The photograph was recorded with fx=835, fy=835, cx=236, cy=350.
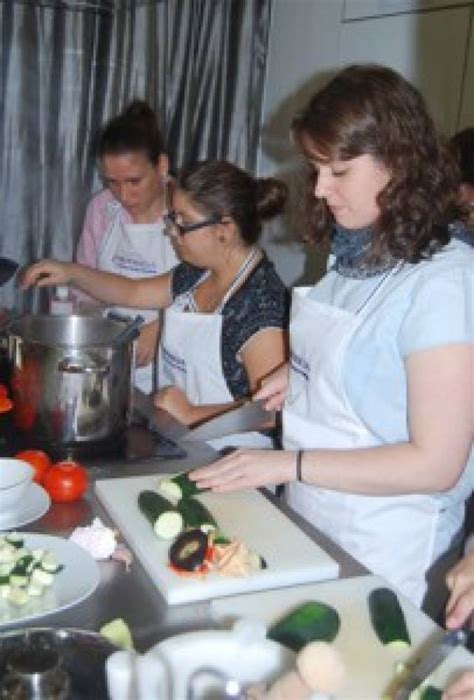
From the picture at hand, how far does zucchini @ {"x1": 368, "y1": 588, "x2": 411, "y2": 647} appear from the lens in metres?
0.82

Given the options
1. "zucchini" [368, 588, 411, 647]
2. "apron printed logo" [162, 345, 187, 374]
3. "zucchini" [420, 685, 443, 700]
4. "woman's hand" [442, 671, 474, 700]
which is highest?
"woman's hand" [442, 671, 474, 700]

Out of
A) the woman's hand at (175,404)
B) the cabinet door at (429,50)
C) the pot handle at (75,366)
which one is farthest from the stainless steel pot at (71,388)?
the cabinet door at (429,50)

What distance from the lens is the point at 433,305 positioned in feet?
3.53

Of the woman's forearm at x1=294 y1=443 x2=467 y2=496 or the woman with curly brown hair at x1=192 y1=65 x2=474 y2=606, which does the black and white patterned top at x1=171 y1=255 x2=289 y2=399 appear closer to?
the woman with curly brown hair at x1=192 y1=65 x2=474 y2=606

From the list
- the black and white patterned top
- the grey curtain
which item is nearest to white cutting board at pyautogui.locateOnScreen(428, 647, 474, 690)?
the black and white patterned top

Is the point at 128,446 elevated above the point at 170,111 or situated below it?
below

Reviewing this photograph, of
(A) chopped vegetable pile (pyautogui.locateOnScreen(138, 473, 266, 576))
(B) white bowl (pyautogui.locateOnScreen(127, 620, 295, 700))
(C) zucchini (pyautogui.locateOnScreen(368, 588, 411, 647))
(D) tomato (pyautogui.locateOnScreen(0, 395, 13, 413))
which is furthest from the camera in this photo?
(D) tomato (pyautogui.locateOnScreen(0, 395, 13, 413))

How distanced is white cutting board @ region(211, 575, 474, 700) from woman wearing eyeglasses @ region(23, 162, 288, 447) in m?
0.69

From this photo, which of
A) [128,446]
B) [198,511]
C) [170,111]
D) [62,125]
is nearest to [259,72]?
[170,111]

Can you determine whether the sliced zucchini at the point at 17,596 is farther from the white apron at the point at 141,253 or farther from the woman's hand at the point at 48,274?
the white apron at the point at 141,253

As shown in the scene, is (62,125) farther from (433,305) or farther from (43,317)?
(433,305)

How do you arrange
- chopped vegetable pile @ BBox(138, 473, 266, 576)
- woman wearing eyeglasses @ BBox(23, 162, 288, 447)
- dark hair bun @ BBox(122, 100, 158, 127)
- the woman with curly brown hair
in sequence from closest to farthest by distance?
chopped vegetable pile @ BBox(138, 473, 266, 576)
the woman with curly brown hair
woman wearing eyeglasses @ BBox(23, 162, 288, 447)
dark hair bun @ BBox(122, 100, 158, 127)

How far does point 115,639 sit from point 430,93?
5.52 ft

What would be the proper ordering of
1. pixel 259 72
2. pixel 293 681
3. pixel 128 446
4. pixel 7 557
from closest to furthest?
pixel 293 681
pixel 7 557
pixel 128 446
pixel 259 72
